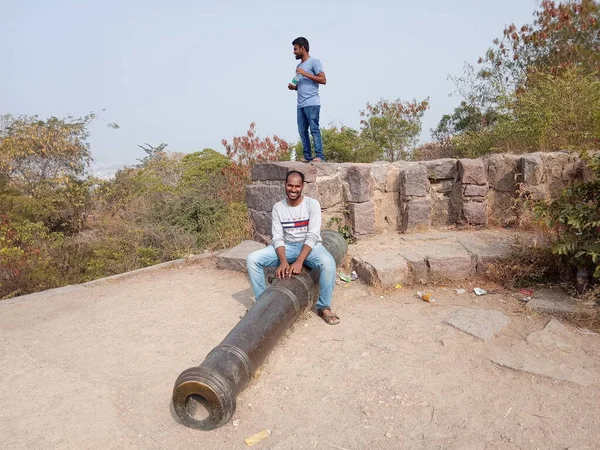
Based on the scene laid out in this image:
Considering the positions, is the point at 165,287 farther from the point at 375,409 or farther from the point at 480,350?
the point at 480,350

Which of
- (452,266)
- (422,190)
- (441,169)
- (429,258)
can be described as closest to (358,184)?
(422,190)

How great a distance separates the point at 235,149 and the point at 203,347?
7.02m

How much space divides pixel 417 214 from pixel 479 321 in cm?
251

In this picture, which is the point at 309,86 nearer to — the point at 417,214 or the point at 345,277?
the point at 417,214

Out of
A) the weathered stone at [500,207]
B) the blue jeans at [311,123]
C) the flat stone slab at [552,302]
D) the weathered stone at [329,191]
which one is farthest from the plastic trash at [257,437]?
the weathered stone at [500,207]

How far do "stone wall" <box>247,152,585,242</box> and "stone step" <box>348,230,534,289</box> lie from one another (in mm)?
615

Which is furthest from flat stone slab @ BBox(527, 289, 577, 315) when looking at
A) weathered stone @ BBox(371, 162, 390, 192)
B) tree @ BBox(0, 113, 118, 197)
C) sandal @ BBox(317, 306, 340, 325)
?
tree @ BBox(0, 113, 118, 197)

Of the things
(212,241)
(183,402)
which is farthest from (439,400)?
(212,241)

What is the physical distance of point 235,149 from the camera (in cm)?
979

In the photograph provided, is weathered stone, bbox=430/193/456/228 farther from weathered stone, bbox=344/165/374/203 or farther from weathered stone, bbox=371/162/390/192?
weathered stone, bbox=344/165/374/203

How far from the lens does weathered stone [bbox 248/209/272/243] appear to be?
5633 millimetres

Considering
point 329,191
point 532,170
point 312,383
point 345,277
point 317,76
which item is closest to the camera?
point 312,383

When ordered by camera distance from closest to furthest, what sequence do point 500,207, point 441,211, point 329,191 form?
1. point 329,191
2. point 500,207
3. point 441,211

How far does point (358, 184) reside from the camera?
5.72m
